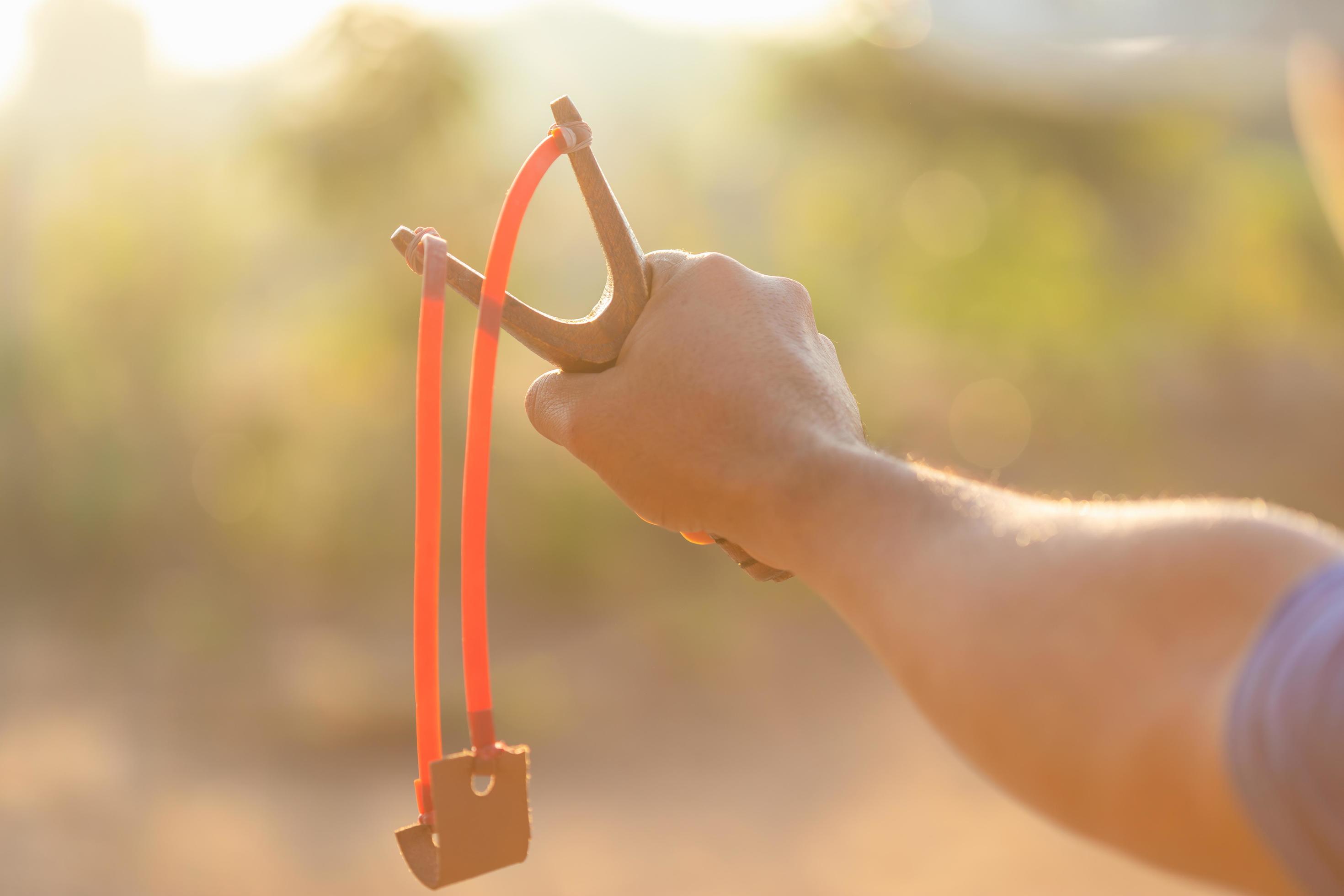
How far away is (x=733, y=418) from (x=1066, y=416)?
9064 millimetres

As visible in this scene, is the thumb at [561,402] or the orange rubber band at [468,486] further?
the thumb at [561,402]

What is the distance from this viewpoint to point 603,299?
1.10m

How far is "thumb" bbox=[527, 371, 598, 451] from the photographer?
3.47 ft

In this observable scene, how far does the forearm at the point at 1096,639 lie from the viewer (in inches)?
23.8

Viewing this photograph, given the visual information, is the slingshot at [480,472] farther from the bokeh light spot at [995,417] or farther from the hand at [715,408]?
the bokeh light spot at [995,417]

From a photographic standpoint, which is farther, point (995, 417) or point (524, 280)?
point (995, 417)

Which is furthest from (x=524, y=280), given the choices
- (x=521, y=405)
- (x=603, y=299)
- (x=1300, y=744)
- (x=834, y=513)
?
(x=1300, y=744)

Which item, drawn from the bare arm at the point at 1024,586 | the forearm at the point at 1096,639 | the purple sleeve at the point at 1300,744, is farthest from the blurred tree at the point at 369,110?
the purple sleeve at the point at 1300,744

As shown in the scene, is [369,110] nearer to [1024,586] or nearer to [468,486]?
[468,486]

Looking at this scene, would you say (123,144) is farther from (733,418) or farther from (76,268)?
(733,418)

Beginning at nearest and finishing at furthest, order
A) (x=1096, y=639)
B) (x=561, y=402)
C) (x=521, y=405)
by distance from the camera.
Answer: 1. (x=1096, y=639)
2. (x=561, y=402)
3. (x=521, y=405)

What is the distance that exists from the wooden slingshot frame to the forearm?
12.2 inches

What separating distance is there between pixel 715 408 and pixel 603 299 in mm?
204

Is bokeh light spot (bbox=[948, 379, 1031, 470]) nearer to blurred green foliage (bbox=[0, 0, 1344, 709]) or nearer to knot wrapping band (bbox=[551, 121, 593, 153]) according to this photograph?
blurred green foliage (bbox=[0, 0, 1344, 709])
